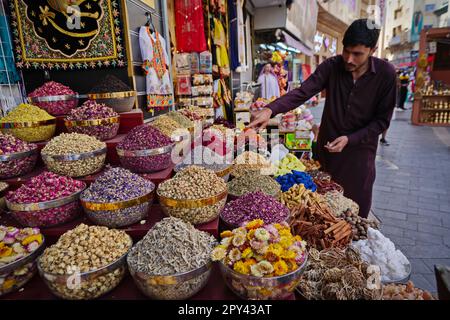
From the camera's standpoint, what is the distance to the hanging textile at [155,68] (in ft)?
9.27

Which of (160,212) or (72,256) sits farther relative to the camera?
(160,212)

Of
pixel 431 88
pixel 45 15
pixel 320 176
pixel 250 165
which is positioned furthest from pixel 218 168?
pixel 431 88

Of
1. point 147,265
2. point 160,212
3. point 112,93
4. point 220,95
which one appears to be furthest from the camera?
point 220,95

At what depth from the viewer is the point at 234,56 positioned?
245 inches

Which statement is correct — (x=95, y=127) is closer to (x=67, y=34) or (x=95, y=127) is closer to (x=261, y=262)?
(x=67, y=34)

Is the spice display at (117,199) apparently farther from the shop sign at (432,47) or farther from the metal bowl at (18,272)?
the shop sign at (432,47)

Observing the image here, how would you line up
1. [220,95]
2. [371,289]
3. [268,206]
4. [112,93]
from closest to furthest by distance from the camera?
1. [371,289]
2. [268,206]
3. [112,93]
4. [220,95]

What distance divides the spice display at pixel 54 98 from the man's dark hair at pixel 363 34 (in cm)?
221

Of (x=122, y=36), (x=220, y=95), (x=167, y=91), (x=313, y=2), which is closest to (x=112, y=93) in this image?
(x=122, y=36)

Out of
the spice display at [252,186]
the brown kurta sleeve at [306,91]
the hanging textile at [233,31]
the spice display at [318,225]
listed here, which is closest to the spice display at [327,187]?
the spice display at [318,225]

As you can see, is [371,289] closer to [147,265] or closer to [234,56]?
[147,265]

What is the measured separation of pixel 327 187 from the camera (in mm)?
2467

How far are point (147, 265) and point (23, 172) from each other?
1.31m

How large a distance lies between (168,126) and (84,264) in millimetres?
1321
